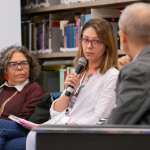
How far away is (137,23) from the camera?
3.76ft

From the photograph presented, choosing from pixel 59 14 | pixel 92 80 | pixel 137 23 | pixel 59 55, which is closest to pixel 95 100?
pixel 92 80

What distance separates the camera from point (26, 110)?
99.9 inches

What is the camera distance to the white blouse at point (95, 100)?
6.03ft

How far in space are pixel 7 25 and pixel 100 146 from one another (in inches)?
100

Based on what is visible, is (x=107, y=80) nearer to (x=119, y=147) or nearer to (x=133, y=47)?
(x=133, y=47)

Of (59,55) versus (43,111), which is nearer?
(43,111)

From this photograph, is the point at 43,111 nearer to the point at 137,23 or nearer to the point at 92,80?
the point at 92,80

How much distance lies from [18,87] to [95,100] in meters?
1.05

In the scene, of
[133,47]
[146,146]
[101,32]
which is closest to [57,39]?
[101,32]

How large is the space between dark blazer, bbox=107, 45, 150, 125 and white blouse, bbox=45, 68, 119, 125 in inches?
28.7

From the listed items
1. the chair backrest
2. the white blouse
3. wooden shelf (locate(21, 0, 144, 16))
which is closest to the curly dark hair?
the chair backrest

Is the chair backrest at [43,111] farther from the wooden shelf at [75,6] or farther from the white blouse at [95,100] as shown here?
the wooden shelf at [75,6]

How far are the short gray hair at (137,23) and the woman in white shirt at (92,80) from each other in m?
0.73

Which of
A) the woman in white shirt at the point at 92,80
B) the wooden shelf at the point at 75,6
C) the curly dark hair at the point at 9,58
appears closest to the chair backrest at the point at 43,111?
the woman in white shirt at the point at 92,80
